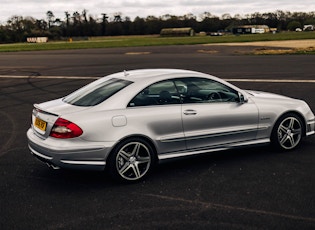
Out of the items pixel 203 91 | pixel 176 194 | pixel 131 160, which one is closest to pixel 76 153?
pixel 131 160

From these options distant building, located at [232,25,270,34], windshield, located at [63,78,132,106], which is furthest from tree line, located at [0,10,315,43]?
windshield, located at [63,78,132,106]

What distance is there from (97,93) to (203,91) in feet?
5.02

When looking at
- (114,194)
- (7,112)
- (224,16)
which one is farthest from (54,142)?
(224,16)

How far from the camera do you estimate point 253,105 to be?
5.78 m

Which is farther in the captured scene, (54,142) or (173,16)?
(173,16)

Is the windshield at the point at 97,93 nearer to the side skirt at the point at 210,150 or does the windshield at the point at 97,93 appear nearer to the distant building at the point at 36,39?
the side skirt at the point at 210,150

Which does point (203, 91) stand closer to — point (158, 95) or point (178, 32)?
point (158, 95)

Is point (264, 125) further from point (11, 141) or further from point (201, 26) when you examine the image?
point (201, 26)

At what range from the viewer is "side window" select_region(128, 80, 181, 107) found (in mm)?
5105

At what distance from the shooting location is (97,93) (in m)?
5.35

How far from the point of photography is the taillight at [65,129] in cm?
465

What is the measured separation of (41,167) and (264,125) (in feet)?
→ 11.3

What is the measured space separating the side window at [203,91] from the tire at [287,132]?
0.91 m

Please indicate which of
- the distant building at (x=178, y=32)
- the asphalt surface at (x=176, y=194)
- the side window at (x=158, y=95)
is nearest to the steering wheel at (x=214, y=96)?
the side window at (x=158, y=95)
